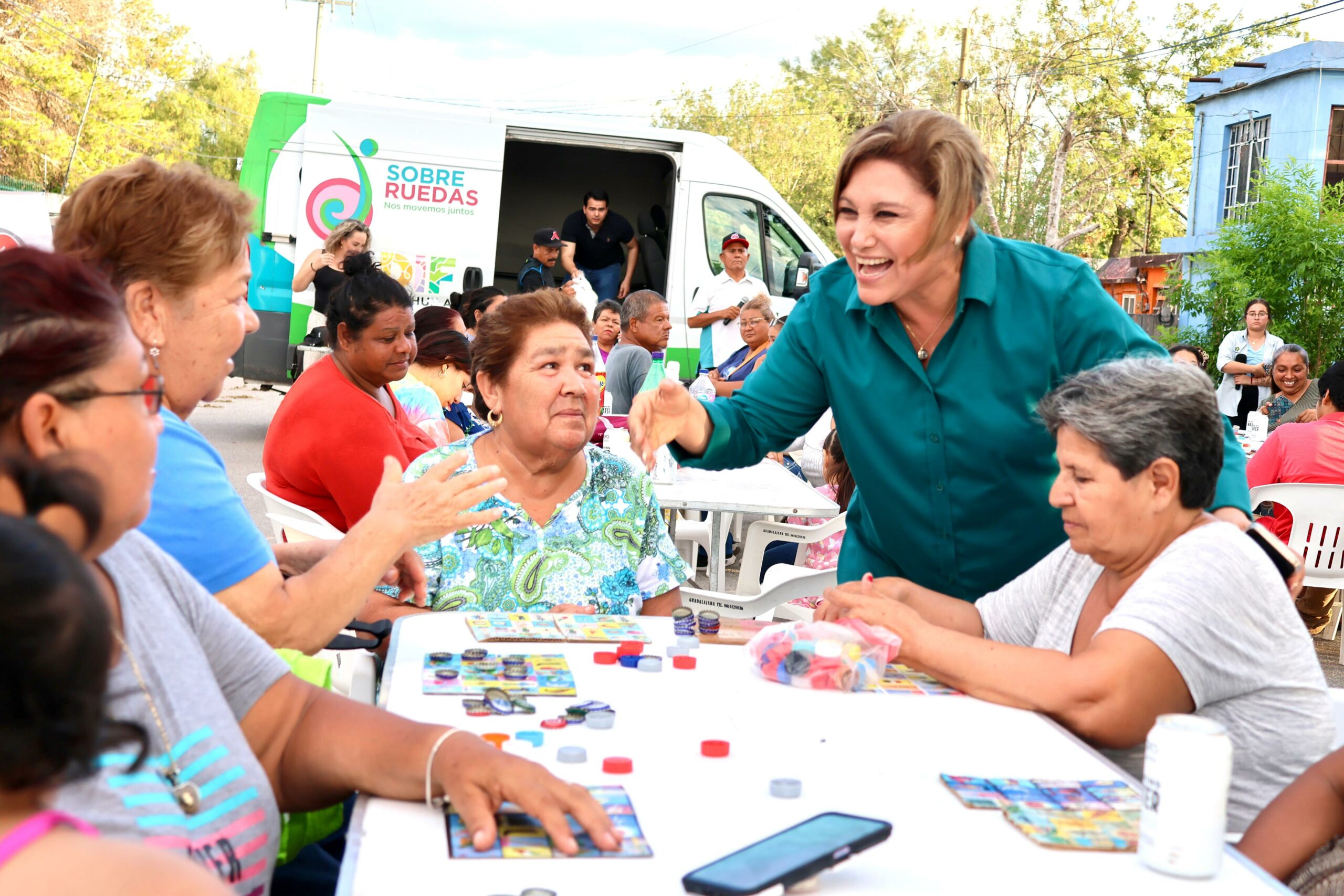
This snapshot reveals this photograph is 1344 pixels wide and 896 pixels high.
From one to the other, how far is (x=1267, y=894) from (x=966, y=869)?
1.15ft

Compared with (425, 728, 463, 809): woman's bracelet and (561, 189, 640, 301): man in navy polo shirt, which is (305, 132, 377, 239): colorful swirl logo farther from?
(425, 728, 463, 809): woman's bracelet

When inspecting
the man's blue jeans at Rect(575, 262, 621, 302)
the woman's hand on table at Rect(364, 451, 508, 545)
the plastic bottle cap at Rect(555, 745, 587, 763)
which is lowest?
the plastic bottle cap at Rect(555, 745, 587, 763)

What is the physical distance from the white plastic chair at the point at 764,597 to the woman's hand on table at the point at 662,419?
4.87ft

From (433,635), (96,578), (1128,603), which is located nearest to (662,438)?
(433,635)

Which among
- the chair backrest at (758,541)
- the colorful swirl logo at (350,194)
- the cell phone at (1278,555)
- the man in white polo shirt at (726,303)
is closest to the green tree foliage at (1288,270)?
the man in white polo shirt at (726,303)

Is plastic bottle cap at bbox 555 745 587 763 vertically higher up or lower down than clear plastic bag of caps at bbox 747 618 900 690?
lower down

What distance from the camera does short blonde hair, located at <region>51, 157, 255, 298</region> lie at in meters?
2.10

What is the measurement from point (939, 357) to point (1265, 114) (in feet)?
84.3

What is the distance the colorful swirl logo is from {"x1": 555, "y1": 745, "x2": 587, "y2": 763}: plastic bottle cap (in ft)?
32.0

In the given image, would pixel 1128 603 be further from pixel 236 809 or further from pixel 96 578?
pixel 96 578

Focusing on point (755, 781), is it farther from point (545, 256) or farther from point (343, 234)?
point (545, 256)

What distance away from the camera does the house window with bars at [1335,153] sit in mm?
23281

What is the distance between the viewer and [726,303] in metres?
10.5

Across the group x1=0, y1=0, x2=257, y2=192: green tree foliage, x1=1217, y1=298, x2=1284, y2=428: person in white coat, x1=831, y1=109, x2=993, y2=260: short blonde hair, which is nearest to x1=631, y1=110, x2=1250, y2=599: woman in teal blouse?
x1=831, y1=109, x2=993, y2=260: short blonde hair
